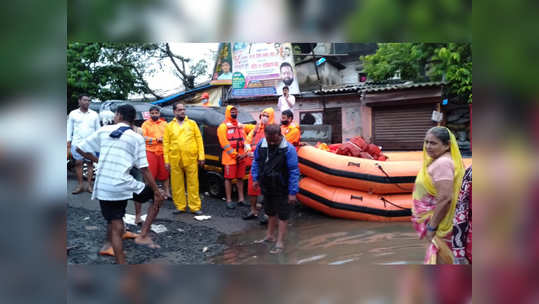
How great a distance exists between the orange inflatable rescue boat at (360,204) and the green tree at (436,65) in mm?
1611

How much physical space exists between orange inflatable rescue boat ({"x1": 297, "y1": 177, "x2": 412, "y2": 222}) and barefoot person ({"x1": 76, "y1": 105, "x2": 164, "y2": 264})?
2488 millimetres

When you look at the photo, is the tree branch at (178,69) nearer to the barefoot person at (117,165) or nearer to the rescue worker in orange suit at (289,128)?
the barefoot person at (117,165)

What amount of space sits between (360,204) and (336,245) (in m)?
0.97

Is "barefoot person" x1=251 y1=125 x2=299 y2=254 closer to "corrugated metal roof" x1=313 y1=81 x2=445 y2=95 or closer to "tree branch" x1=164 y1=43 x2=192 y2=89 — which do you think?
"tree branch" x1=164 y1=43 x2=192 y2=89

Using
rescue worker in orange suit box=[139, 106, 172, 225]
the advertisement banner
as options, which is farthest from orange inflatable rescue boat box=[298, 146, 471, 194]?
rescue worker in orange suit box=[139, 106, 172, 225]

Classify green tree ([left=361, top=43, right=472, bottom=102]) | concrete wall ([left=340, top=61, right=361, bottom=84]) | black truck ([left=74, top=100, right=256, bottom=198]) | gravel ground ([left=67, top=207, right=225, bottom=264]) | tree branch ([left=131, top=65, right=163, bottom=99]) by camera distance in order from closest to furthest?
1. gravel ground ([left=67, top=207, right=225, bottom=264])
2. tree branch ([left=131, top=65, right=163, bottom=99])
3. green tree ([left=361, top=43, right=472, bottom=102])
4. black truck ([left=74, top=100, right=256, bottom=198])
5. concrete wall ([left=340, top=61, right=361, bottom=84])

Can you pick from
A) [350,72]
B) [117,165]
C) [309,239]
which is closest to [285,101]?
[309,239]

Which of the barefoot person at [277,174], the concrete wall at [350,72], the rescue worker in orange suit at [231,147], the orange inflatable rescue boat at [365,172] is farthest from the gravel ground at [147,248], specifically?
the concrete wall at [350,72]

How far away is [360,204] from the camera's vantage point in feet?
15.2

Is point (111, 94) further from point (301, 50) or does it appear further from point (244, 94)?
point (301, 50)

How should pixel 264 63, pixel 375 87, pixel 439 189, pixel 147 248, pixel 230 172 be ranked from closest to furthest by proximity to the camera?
1. pixel 439 189
2. pixel 147 248
3. pixel 264 63
4. pixel 230 172
5. pixel 375 87

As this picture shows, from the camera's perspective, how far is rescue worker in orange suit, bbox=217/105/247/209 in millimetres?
4691

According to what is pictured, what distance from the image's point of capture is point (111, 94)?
13.2 feet

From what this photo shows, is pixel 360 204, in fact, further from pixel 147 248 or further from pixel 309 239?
pixel 147 248
